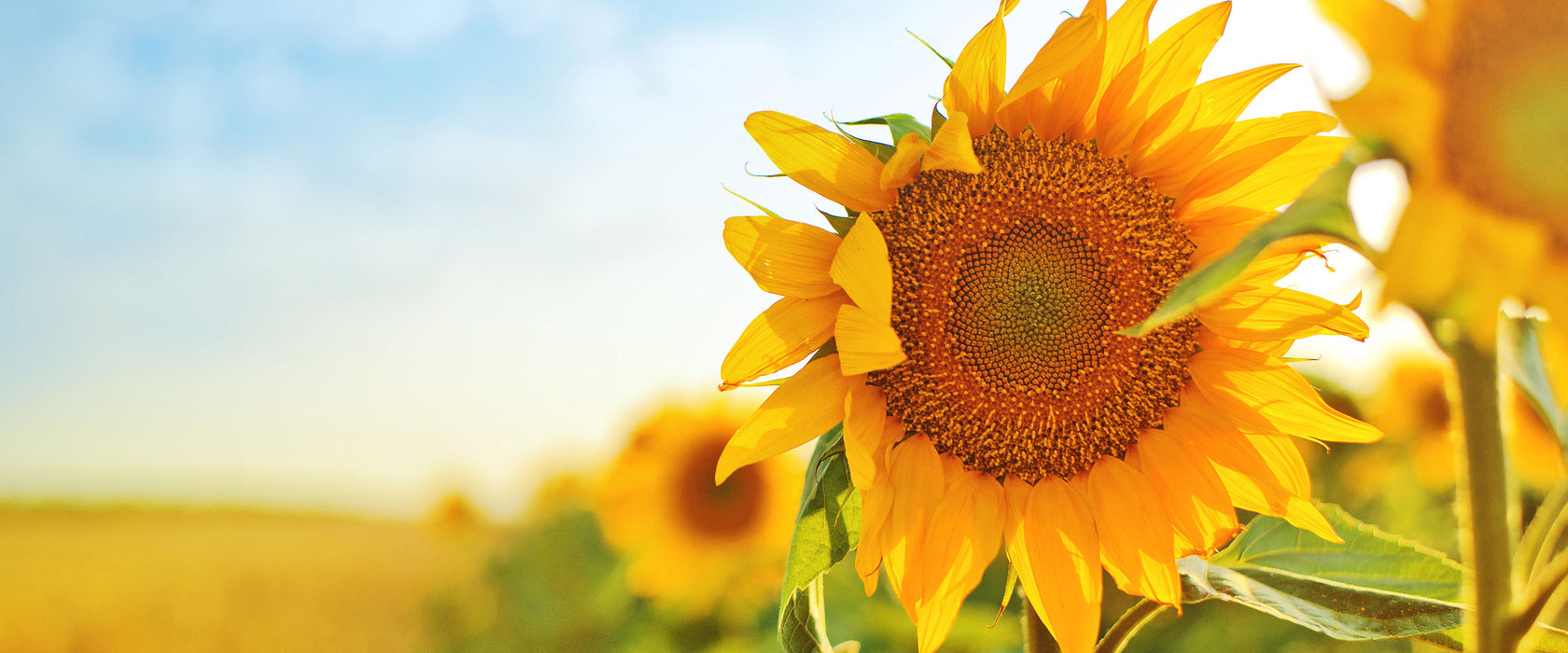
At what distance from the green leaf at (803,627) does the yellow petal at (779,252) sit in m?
0.39

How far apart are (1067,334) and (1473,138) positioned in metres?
0.56

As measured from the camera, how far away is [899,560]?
129 cm

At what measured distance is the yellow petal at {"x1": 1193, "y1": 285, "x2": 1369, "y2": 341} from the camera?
1271 millimetres

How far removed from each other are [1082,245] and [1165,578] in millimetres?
459

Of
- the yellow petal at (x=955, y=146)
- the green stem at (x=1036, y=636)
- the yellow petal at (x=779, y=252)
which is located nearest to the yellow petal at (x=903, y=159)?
the yellow petal at (x=955, y=146)

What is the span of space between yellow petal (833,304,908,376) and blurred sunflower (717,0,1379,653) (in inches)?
1.4

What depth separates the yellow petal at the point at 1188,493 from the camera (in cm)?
134

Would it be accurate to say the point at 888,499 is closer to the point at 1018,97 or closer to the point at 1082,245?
the point at 1082,245

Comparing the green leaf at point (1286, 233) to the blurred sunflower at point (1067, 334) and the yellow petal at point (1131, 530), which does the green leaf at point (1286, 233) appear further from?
the yellow petal at point (1131, 530)

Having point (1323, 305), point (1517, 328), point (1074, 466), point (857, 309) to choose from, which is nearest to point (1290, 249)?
point (1323, 305)

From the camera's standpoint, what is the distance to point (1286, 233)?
30.7 inches

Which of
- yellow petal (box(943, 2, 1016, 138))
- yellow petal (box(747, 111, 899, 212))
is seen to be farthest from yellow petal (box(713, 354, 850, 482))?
yellow petal (box(943, 2, 1016, 138))

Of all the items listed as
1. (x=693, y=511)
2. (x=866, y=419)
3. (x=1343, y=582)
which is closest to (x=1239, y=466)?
(x=1343, y=582)

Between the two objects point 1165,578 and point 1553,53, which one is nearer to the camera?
point 1553,53
